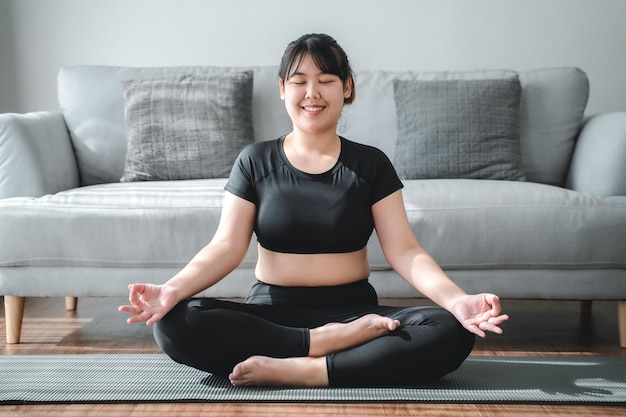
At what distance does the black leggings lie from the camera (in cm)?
173

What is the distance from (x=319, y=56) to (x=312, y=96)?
0.31 ft

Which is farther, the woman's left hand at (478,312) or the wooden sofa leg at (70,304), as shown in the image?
the wooden sofa leg at (70,304)

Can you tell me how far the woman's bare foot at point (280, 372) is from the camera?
1720mm

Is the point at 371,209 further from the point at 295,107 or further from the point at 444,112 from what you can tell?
the point at 444,112

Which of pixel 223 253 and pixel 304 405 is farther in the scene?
pixel 223 253

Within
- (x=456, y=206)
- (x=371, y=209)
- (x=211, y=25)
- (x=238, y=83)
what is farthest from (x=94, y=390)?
(x=211, y=25)

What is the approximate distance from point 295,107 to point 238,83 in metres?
1.06

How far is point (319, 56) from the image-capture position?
1868mm

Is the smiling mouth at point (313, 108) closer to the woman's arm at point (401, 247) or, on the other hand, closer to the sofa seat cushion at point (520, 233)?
the woman's arm at point (401, 247)

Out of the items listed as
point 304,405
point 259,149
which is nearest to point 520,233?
point 259,149

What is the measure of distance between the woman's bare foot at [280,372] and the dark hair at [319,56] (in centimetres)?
65

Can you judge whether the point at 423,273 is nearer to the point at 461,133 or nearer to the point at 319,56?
the point at 319,56

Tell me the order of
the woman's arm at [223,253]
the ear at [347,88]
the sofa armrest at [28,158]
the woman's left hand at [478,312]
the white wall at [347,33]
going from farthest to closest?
the white wall at [347,33]
the sofa armrest at [28,158]
the ear at [347,88]
the woman's arm at [223,253]
the woman's left hand at [478,312]

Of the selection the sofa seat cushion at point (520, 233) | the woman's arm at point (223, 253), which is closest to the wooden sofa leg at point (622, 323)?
the sofa seat cushion at point (520, 233)
